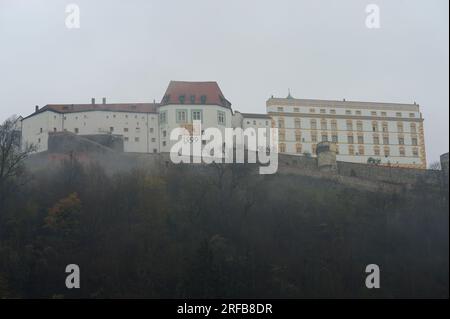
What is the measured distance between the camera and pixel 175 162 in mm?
51312

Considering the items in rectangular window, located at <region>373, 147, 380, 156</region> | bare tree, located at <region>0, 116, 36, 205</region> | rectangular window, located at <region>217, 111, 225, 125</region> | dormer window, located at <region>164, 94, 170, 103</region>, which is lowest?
bare tree, located at <region>0, 116, 36, 205</region>

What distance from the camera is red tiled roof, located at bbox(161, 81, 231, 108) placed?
193 ft

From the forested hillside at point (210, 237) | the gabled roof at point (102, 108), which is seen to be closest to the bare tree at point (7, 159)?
the forested hillside at point (210, 237)

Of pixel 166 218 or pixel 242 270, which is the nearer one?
pixel 242 270

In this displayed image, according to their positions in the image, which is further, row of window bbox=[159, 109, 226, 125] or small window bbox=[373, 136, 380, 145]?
small window bbox=[373, 136, 380, 145]

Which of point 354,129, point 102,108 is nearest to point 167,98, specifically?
point 102,108

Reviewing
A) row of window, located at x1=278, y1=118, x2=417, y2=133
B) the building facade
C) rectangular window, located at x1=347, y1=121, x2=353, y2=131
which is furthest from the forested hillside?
rectangular window, located at x1=347, y1=121, x2=353, y2=131

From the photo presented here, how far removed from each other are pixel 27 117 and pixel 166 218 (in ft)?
74.7

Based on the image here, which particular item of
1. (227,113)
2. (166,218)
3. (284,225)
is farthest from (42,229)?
(227,113)

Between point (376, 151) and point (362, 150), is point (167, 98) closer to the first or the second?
point (362, 150)

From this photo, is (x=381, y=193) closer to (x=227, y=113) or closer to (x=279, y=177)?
(x=279, y=177)

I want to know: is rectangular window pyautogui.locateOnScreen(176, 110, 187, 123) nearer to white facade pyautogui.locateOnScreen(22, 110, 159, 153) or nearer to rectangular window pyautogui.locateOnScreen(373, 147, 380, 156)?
white facade pyautogui.locateOnScreen(22, 110, 159, 153)

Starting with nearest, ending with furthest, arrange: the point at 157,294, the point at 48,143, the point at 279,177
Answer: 1. the point at 157,294
2. the point at 279,177
3. the point at 48,143
